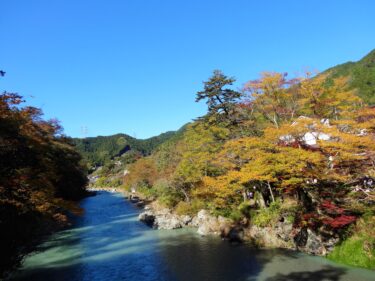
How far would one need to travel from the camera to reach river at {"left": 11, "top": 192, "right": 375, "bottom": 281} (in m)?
15.7

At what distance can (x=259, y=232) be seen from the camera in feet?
70.8

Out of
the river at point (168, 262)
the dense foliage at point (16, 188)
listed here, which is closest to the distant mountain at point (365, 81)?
the river at point (168, 262)

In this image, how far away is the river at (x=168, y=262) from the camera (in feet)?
51.6

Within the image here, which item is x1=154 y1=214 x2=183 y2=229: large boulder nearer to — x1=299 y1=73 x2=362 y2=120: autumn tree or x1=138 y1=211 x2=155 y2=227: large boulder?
x1=138 y1=211 x2=155 y2=227: large boulder

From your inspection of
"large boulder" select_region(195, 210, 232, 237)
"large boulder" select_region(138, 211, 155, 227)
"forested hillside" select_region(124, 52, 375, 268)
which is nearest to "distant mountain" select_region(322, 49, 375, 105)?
"forested hillside" select_region(124, 52, 375, 268)

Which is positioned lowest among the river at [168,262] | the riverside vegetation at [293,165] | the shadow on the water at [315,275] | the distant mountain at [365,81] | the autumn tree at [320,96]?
the shadow on the water at [315,275]

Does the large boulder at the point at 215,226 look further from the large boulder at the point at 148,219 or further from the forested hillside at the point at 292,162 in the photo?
the large boulder at the point at 148,219

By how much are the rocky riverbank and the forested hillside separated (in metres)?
0.45

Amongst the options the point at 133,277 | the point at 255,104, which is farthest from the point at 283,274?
the point at 255,104

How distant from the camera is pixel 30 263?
20234 mm

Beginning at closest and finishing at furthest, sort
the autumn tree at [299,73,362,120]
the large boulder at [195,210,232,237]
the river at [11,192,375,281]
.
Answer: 1. the river at [11,192,375,281]
2. the large boulder at [195,210,232,237]
3. the autumn tree at [299,73,362,120]

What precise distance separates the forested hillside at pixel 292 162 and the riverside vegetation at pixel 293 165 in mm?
63

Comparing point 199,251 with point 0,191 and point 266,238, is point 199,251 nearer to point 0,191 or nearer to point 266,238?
point 266,238

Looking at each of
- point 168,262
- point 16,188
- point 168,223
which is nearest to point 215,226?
point 168,223
